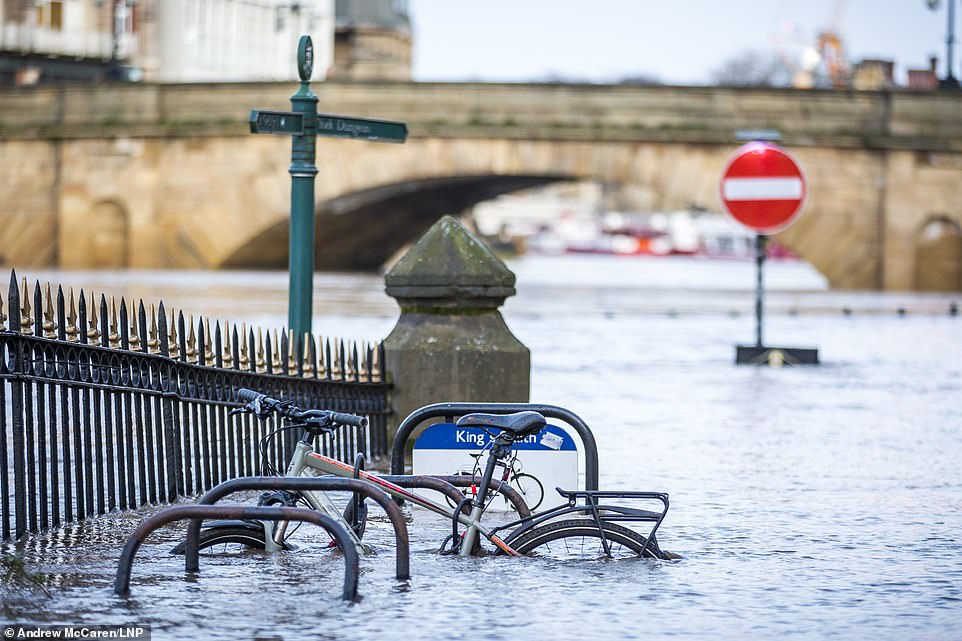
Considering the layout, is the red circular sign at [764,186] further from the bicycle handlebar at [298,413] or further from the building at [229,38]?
the building at [229,38]

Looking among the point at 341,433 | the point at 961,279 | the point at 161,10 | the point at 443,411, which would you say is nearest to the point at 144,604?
the point at 443,411

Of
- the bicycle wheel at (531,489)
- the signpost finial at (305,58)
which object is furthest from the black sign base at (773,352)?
the bicycle wheel at (531,489)

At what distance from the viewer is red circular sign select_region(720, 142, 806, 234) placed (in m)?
19.1

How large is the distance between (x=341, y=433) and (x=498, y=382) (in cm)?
88

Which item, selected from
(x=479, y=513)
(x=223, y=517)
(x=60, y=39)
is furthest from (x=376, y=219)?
(x=223, y=517)

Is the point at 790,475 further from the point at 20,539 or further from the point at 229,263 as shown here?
the point at 229,263

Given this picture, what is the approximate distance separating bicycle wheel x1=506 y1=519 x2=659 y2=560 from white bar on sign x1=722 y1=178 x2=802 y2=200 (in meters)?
11.7

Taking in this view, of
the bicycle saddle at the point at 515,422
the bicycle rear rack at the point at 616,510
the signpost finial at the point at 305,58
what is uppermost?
the signpost finial at the point at 305,58

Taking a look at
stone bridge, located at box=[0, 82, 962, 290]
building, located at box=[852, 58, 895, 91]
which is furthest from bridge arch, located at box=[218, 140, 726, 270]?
building, located at box=[852, 58, 895, 91]

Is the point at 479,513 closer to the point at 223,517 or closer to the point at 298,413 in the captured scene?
the point at 298,413

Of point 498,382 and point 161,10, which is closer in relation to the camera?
point 498,382

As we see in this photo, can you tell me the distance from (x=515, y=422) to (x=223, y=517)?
1.25 m

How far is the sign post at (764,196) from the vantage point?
1900cm

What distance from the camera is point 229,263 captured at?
147ft
